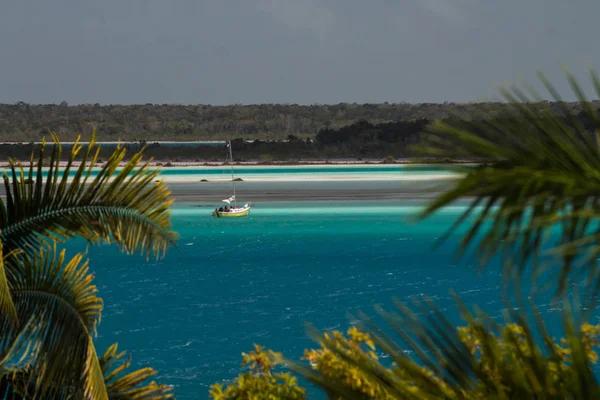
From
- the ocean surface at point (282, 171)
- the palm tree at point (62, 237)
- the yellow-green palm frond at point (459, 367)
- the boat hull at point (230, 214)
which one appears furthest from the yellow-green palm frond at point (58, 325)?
the ocean surface at point (282, 171)

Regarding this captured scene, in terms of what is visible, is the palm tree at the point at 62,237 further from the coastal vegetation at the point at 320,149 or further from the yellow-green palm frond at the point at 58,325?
the coastal vegetation at the point at 320,149

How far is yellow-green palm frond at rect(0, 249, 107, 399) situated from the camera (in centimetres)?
457

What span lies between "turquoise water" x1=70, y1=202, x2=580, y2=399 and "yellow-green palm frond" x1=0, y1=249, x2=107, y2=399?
23.6 feet

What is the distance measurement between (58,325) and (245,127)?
11260 centimetres

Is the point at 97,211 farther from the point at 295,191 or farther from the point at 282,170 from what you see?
the point at 282,170

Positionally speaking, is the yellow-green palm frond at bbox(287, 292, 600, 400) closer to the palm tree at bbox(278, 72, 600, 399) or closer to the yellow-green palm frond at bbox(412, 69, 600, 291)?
the palm tree at bbox(278, 72, 600, 399)

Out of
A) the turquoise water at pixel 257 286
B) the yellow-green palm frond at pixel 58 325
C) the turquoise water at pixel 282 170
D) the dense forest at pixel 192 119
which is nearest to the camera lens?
the yellow-green palm frond at pixel 58 325

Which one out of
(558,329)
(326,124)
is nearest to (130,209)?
(558,329)

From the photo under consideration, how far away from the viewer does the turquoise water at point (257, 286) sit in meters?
16.3

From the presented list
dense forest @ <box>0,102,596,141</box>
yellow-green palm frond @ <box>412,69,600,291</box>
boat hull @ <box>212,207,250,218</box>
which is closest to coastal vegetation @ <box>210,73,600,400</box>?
yellow-green palm frond @ <box>412,69,600,291</box>

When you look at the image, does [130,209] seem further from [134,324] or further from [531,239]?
[134,324]

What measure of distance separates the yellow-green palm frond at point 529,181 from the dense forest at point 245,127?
77.4 m

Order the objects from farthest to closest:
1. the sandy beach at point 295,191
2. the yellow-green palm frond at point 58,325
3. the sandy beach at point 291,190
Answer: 1. the sandy beach at point 291,190
2. the sandy beach at point 295,191
3. the yellow-green palm frond at point 58,325

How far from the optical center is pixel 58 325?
4.75 m
